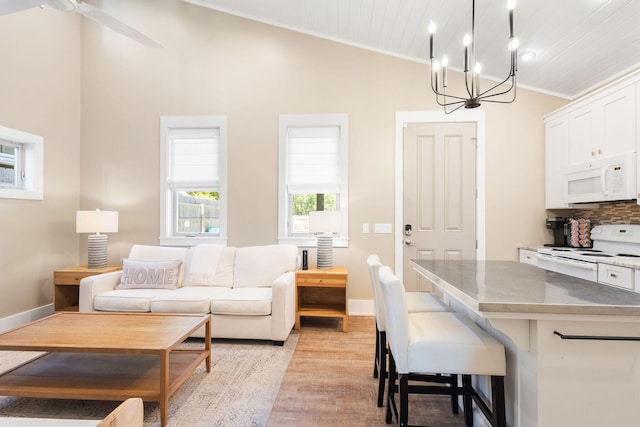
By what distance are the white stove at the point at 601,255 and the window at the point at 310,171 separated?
7.28ft

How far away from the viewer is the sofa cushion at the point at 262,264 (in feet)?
11.7

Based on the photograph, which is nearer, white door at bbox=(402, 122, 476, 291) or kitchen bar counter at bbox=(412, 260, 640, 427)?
kitchen bar counter at bbox=(412, 260, 640, 427)

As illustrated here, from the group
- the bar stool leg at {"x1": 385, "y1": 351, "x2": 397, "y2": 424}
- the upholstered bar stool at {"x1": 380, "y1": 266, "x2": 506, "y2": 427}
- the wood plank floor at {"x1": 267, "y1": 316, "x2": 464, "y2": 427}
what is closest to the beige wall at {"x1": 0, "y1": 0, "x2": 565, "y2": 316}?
the wood plank floor at {"x1": 267, "y1": 316, "x2": 464, "y2": 427}

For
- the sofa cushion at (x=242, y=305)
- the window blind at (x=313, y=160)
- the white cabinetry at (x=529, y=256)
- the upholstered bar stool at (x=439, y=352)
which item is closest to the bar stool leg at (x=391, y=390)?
the upholstered bar stool at (x=439, y=352)

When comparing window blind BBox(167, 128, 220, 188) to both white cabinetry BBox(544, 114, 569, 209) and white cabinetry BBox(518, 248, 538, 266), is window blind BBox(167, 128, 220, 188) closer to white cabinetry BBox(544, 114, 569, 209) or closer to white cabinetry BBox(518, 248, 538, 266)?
white cabinetry BBox(518, 248, 538, 266)

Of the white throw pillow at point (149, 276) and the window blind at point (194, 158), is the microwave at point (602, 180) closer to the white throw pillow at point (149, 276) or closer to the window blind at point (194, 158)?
the window blind at point (194, 158)

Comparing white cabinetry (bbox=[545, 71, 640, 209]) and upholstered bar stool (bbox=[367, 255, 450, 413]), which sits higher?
white cabinetry (bbox=[545, 71, 640, 209])

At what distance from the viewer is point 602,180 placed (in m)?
2.96

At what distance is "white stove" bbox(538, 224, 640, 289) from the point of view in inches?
105

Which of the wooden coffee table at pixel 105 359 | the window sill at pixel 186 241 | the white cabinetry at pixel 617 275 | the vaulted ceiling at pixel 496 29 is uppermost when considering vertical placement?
the vaulted ceiling at pixel 496 29

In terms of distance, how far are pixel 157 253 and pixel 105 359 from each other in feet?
5.31

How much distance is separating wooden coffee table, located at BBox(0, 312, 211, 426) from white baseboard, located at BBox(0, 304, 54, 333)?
5.07ft

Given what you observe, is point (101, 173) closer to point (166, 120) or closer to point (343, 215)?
point (166, 120)

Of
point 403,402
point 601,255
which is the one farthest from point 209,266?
point 601,255
